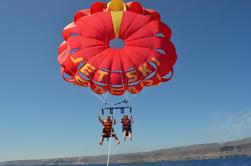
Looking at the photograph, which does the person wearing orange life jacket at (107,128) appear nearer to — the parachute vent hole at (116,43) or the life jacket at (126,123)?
the life jacket at (126,123)

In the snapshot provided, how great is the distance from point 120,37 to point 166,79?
3656 mm

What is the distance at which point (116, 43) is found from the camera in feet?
58.0

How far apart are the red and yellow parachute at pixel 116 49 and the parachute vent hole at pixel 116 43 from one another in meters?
0.17

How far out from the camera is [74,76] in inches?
705

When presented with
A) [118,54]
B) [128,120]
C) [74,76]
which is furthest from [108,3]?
[128,120]

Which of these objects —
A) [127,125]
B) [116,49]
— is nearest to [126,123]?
[127,125]

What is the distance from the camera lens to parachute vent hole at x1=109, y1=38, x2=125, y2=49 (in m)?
17.6

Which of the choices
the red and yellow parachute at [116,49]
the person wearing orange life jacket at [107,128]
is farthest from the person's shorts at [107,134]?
the red and yellow parachute at [116,49]

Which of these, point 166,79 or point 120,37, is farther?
point 166,79

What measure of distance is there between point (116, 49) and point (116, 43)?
47cm

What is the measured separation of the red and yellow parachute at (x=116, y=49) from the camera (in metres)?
17.2

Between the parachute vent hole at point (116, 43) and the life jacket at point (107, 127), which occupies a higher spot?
the parachute vent hole at point (116, 43)

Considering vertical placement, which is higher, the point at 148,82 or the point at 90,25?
the point at 90,25

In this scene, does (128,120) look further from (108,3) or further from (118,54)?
(108,3)
